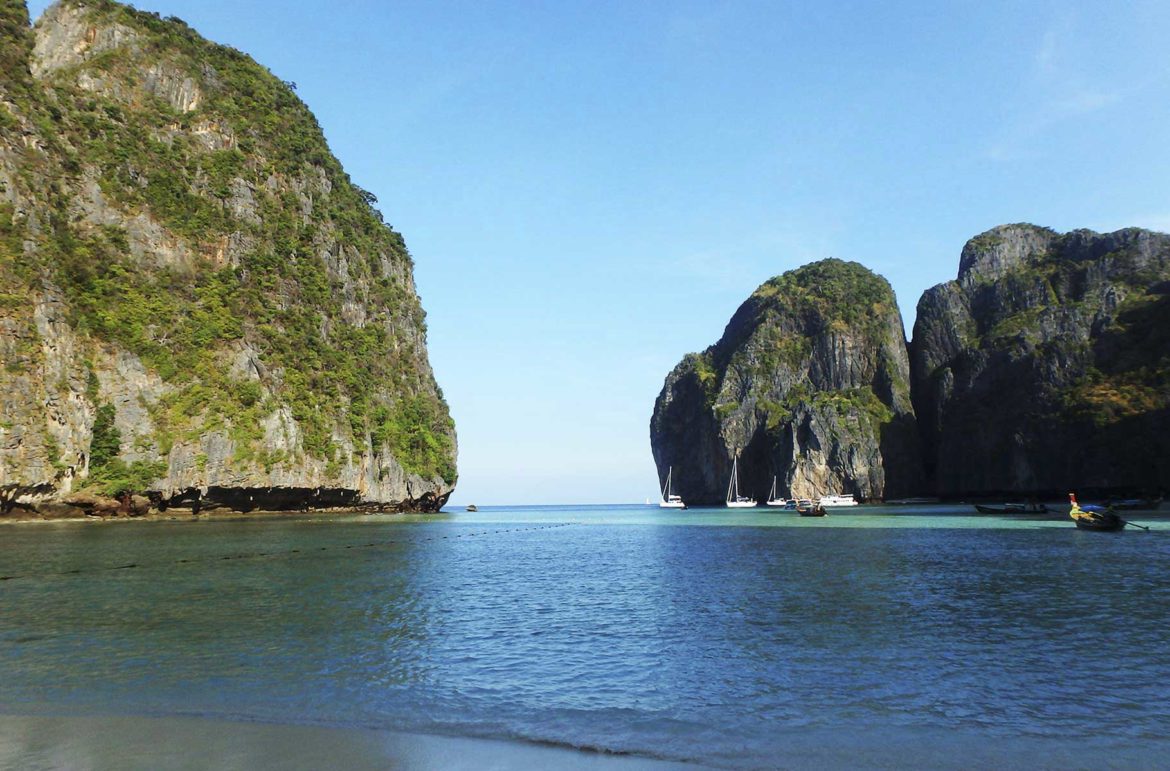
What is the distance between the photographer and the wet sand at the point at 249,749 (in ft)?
26.8

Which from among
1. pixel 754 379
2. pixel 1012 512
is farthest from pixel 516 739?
pixel 754 379

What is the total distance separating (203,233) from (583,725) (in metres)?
88.7

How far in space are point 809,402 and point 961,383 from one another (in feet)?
101

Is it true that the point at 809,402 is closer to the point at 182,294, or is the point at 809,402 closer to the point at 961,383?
the point at 961,383

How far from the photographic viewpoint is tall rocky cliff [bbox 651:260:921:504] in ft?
498

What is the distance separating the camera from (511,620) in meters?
19.0

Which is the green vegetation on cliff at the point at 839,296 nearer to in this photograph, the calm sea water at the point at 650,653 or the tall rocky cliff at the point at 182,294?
the tall rocky cliff at the point at 182,294

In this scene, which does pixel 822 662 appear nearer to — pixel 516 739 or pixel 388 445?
pixel 516 739

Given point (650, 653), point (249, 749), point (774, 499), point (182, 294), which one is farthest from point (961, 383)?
point (249, 749)

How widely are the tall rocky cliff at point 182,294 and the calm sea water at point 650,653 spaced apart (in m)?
40.4

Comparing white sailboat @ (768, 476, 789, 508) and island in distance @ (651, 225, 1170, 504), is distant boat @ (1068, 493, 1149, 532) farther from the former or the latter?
white sailboat @ (768, 476, 789, 508)

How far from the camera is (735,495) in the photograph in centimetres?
16312

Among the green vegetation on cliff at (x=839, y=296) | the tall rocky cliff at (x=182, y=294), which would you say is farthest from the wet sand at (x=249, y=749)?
the green vegetation on cliff at (x=839, y=296)

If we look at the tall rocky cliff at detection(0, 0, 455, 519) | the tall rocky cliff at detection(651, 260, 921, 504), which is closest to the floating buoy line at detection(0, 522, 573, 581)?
the tall rocky cliff at detection(0, 0, 455, 519)
